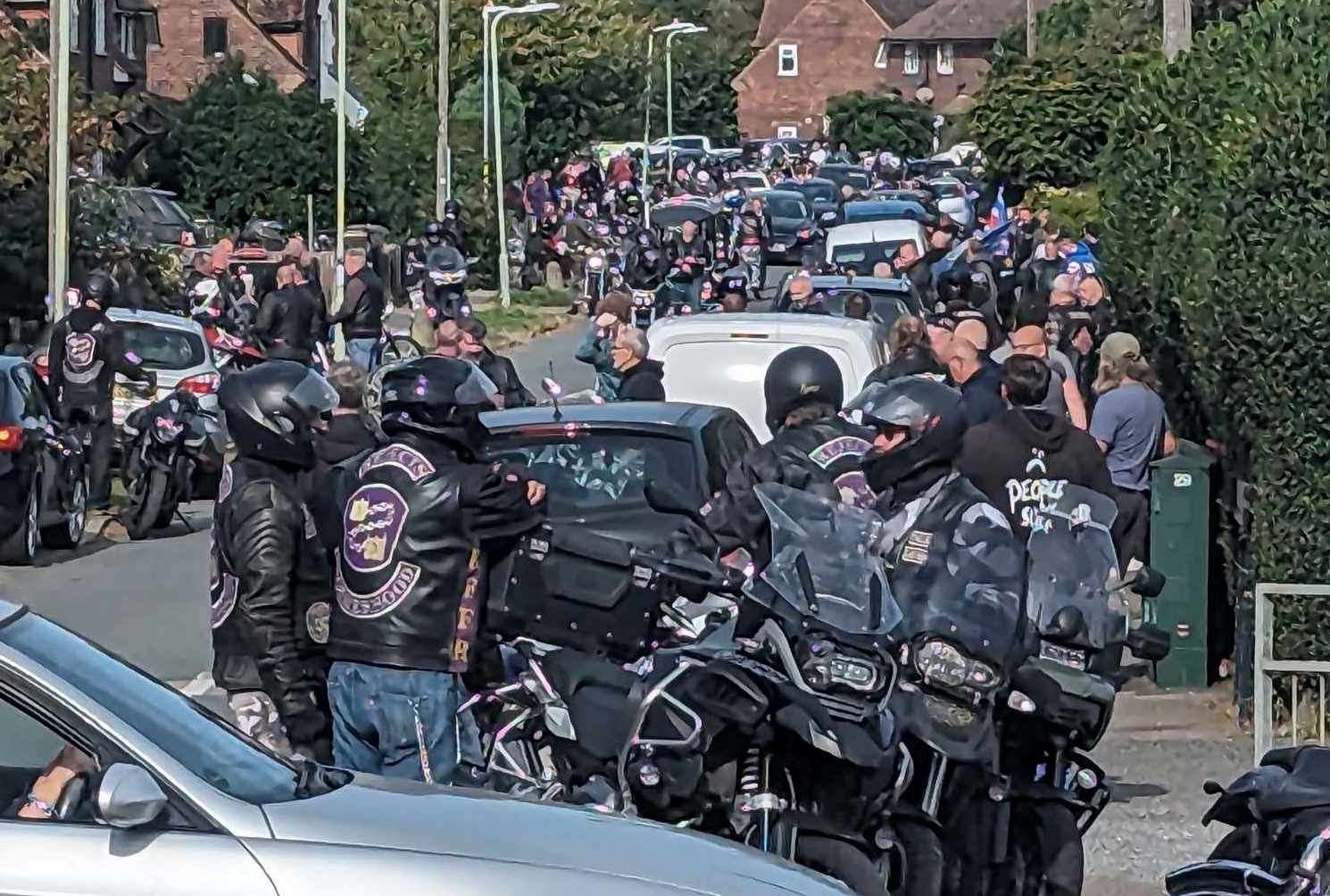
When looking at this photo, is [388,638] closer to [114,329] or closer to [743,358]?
[743,358]

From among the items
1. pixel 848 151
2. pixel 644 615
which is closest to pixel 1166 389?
pixel 644 615

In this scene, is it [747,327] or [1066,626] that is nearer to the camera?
[1066,626]

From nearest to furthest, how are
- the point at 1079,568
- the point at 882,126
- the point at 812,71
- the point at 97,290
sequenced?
the point at 1079,568 → the point at 97,290 → the point at 882,126 → the point at 812,71

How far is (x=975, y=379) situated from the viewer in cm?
1186

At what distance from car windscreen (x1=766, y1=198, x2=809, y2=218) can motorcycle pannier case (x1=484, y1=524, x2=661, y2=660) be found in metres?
44.9

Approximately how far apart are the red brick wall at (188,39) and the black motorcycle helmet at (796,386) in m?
60.4

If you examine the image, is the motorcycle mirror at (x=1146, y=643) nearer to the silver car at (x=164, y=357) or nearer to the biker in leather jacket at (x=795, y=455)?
the biker in leather jacket at (x=795, y=455)

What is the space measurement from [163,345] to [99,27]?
38230 millimetres

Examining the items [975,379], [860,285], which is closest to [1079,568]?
[975,379]

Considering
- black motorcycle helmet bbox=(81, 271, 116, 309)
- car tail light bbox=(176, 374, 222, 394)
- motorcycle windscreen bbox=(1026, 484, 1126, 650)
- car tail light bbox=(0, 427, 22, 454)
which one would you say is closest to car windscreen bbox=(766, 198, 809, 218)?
car tail light bbox=(176, 374, 222, 394)

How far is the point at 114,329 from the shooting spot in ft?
60.2

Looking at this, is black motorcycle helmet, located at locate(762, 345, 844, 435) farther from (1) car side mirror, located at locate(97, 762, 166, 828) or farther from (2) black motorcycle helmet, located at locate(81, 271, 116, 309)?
(2) black motorcycle helmet, located at locate(81, 271, 116, 309)

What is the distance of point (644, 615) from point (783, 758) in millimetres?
1418

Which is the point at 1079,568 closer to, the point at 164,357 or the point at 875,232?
the point at 164,357
